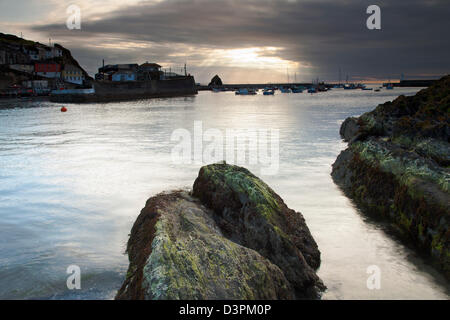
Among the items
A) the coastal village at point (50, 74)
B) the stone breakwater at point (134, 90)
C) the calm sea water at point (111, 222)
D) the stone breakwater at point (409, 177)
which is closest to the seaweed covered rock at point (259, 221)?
the calm sea water at point (111, 222)

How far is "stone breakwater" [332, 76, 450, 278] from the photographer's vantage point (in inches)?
253

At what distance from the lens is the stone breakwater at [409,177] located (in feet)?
21.1

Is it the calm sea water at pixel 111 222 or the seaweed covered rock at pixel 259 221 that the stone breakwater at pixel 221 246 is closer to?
the seaweed covered rock at pixel 259 221

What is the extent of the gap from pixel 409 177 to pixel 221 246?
5003 millimetres

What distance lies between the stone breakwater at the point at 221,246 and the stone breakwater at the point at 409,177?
6.98 feet

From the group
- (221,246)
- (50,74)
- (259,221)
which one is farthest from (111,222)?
(50,74)

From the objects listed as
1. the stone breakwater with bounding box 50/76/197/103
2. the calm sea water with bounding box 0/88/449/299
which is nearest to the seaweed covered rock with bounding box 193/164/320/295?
the calm sea water with bounding box 0/88/449/299

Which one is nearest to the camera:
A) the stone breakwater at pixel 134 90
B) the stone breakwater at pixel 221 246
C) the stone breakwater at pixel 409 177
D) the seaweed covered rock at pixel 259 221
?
the stone breakwater at pixel 221 246

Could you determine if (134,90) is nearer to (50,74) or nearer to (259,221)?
(50,74)

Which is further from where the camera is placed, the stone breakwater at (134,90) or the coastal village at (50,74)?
the coastal village at (50,74)

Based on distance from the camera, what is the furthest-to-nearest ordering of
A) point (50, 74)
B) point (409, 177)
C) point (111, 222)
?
point (50, 74) → point (111, 222) → point (409, 177)

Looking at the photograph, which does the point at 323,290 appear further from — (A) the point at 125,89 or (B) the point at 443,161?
(A) the point at 125,89

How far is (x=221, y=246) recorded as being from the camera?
14.8 feet
